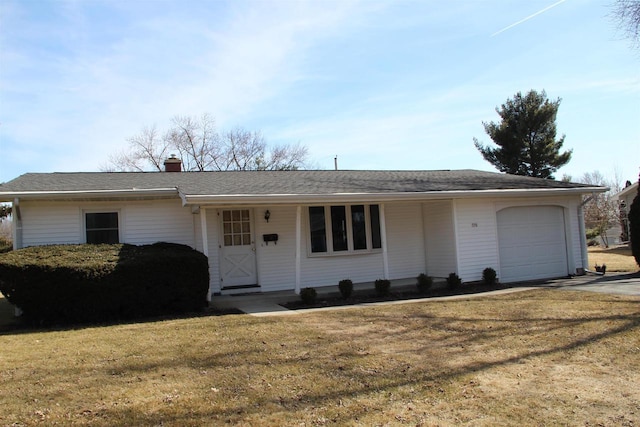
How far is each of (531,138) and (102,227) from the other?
2894cm

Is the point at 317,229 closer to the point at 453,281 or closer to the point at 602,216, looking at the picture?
the point at 453,281

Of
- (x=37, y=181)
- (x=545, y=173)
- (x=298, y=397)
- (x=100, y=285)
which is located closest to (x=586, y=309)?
(x=298, y=397)

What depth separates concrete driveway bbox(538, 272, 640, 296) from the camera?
33.8 ft

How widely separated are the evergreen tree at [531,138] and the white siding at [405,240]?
824 inches

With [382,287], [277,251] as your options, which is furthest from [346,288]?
[277,251]

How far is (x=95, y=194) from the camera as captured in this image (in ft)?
35.3

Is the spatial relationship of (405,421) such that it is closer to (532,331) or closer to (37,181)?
(532,331)

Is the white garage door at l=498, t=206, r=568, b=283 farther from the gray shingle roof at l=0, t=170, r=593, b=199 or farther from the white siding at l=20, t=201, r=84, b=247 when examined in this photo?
the white siding at l=20, t=201, r=84, b=247

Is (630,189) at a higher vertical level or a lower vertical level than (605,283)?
higher

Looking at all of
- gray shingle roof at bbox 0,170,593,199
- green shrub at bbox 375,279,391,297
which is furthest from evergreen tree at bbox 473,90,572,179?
green shrub at bbox 375,279,391,297

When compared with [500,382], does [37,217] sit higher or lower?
higher

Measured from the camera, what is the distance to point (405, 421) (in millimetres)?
3918

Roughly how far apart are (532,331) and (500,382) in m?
2.38

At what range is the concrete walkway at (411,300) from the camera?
32.0 feet
